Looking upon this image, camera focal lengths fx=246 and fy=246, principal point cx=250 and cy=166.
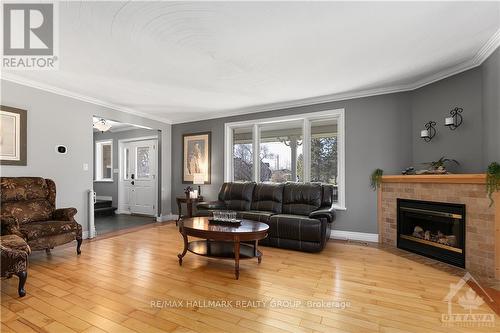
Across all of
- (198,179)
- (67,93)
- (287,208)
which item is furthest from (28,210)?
(287,208)

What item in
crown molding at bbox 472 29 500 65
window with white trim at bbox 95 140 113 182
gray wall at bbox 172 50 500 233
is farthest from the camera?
window with white trim at bbox 95 140 113 182

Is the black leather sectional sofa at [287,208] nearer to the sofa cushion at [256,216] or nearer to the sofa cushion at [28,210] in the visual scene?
the sofa cushion at [256,216]

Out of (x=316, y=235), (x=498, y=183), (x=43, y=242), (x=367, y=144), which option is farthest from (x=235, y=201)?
(x=498, y=183)

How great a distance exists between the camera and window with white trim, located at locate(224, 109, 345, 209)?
14.9 ft

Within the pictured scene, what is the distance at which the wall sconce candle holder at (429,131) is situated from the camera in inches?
143

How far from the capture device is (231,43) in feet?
8.59

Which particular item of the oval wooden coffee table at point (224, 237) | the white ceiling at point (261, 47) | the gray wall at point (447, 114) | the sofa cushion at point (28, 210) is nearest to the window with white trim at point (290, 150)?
the white ceiling at point (261, 47)

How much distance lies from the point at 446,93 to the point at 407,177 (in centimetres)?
130

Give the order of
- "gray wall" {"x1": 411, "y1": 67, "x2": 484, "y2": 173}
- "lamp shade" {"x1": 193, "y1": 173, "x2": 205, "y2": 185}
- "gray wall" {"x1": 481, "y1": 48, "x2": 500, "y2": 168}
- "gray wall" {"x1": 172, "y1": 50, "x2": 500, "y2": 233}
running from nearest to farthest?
"gray wall" {"x1": 481, "y1": 48, "x2": 500, "y2": 168} < "gray wall" {"x1": 172, "y1": 50, "x2": 500, "y2": 233} < "gray wall" {"x1": 411, "y1": 67, "x2": 484, "y2": 173} < "lamp shade" {"x1": 193, "y1": 173, "x2": 205, "y2": 185}

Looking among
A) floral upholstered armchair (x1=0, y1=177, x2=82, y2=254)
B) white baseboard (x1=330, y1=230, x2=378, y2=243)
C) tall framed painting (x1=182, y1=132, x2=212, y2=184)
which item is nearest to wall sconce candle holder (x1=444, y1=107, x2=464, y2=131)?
white baseboard (x1=330, y1=230, x2=378, y2=243)

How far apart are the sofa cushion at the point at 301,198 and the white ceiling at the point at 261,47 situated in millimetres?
1637

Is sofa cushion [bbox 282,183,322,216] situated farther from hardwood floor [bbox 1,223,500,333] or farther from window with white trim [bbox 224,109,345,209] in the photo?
hardwood floor [bbox 1,223,500,333]

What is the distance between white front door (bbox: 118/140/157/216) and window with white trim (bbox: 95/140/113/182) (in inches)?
26.2
